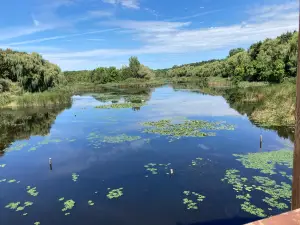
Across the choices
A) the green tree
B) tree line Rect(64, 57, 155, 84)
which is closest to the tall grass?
tree line Rect(64, 57, 155, 84)

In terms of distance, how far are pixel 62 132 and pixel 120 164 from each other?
11.3 m

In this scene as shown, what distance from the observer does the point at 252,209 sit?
32.8 feet

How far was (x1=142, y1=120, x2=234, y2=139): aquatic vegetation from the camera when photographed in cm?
2184

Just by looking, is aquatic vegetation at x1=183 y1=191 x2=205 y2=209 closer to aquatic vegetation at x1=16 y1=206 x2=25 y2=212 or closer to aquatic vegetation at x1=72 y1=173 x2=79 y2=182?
aquatic vegetation at x1=72 y1=173 x2=79 y2=182

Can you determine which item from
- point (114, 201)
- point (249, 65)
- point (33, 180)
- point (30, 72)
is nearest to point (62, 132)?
point (33, 180)

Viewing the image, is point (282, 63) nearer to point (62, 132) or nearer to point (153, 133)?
point (153, 133)

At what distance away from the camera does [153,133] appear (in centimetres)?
2252

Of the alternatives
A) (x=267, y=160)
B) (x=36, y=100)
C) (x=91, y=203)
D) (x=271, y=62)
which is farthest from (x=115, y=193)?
(x=271, y=62)

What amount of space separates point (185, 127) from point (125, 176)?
1140 centimetres

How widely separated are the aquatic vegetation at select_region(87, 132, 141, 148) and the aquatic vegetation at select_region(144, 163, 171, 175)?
5.75 m

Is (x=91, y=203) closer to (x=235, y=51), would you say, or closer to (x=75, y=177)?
(x=75, y=177)

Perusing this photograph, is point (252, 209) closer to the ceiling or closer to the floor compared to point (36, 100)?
closer to the floor

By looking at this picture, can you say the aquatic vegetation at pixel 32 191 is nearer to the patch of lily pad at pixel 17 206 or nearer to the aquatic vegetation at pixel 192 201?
the patch of lily pad at pixel 17 206

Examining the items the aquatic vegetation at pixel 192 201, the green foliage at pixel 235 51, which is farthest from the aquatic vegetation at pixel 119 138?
the green foliage at pixel 235 51
